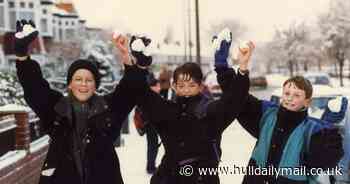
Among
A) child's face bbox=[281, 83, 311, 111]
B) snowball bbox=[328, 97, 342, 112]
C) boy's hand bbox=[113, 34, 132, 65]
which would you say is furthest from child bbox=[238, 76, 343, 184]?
boy's hand bbox=[113, 34, 132, 65]

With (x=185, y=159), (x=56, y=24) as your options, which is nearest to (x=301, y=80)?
(x=185, y=159)

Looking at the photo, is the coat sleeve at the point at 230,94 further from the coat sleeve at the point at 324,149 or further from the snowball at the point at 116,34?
the snowball at the point at 116,34

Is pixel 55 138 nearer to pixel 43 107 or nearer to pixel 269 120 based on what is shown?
pixel 43 107

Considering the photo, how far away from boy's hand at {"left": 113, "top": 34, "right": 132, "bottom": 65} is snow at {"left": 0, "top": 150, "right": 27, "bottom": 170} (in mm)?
3197

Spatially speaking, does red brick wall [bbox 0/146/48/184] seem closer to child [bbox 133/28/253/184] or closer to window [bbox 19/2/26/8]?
child [bbox 133/28/253/184]

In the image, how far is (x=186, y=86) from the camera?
3.66 meters

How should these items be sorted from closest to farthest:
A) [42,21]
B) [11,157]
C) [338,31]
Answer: [11,157] → [338,31] → [42,21]

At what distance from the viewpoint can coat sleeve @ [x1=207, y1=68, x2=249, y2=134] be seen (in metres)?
3.42

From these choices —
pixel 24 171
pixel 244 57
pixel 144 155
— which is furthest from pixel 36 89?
pixel 144 155

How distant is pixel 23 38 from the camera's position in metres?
3.18

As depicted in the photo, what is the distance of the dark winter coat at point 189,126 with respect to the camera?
11.5 feet

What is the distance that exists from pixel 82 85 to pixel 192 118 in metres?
0.75

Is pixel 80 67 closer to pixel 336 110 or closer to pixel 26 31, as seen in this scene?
pixel 26 31

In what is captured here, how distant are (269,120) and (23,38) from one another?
1558 mm
